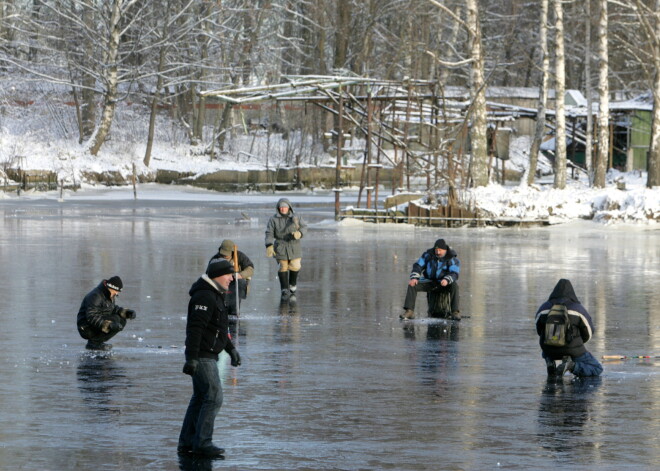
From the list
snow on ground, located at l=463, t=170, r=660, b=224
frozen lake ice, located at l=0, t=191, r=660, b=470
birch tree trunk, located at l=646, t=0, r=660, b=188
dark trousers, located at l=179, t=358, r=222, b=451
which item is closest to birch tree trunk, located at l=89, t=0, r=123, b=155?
snow on ground, located at l=463, t=170, r=660, b=224

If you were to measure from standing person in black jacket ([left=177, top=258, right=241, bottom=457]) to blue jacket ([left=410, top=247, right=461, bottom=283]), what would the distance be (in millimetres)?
7543

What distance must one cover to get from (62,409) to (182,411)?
0.96 m

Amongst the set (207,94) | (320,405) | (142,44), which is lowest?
(320,405)

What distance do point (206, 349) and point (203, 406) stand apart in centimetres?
39

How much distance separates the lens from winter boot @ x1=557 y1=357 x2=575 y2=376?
11508mm

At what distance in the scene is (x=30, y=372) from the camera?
11.6 m

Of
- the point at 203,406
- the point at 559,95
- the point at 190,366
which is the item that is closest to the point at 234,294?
the point at 203,406

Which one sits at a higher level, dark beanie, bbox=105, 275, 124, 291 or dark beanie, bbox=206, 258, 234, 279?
dark beanie, bbox=206, 258, 234, 279

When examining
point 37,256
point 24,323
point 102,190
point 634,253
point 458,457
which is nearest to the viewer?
point 458,457

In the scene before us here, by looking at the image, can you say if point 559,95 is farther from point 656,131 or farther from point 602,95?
point 656,131

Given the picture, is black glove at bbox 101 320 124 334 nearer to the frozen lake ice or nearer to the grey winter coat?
the frozen lake ice

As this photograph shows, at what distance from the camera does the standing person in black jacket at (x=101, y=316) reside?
12.9 m

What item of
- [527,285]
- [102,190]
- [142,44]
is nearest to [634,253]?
[527,285]

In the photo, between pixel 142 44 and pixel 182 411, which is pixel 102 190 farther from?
pixel 182 411
